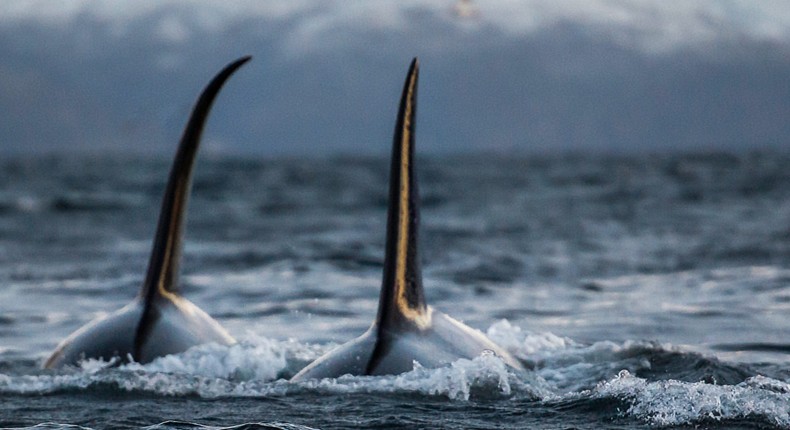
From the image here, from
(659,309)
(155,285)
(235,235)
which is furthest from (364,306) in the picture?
(235,235)

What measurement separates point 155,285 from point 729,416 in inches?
122

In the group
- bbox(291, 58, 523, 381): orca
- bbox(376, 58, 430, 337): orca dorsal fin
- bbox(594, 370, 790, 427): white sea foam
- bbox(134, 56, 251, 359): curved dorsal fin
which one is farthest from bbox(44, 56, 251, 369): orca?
bbox(594, 370, 790, 427): white sea foam

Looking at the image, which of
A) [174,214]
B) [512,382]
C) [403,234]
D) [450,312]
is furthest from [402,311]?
[450,312]

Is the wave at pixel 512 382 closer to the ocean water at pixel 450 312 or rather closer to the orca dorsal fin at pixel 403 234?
the ocean water at pixel 450 312

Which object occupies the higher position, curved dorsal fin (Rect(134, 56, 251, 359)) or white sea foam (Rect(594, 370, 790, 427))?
curved dorsal fin (Rect(134, 56, 251, 359))

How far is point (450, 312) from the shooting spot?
12594mm

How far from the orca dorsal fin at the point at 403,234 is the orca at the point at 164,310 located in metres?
1.16

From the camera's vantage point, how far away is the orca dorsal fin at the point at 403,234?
6.50 meters

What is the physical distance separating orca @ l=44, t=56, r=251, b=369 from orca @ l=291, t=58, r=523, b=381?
3.12ft

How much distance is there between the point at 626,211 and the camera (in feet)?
99.6

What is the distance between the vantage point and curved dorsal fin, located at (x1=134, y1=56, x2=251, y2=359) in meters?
7.25

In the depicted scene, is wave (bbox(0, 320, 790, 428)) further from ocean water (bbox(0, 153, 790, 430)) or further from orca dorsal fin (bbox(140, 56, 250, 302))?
orca dorsal fin (bbox(140, 56, 250, 302))

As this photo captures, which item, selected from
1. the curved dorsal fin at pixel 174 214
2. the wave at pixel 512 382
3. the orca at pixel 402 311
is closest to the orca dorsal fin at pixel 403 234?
the orca at pixel 402 311

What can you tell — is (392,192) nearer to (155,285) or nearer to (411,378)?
(411,378)
